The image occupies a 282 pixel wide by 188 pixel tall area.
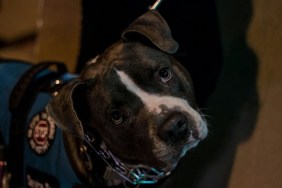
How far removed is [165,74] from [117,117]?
0.29m

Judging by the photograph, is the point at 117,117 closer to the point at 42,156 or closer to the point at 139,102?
the point at 139,102

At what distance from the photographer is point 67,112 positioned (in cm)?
189

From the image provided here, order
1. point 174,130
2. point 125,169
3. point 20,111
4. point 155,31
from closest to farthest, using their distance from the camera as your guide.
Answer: point 174,130 → point 155,31 → point 125,169 → point 20,111

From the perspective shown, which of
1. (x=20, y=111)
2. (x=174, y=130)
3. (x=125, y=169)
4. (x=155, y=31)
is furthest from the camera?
(x=20, y=111)

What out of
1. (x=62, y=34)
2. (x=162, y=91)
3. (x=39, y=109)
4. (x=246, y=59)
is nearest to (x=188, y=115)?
(x=162, y=91)

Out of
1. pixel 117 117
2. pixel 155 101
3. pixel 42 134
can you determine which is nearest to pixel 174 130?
pixel 155 101

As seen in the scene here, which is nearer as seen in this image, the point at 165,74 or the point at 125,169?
the point at 165,74

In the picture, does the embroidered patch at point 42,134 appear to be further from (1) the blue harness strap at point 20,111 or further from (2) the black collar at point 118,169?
(2) the black collar at point 118,169

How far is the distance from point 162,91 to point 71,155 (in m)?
0.58

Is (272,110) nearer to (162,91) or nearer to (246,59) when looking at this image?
(246,59)

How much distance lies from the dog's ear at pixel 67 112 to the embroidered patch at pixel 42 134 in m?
0.26

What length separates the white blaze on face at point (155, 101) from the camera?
1836 millimetres

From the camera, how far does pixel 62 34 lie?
3.50m

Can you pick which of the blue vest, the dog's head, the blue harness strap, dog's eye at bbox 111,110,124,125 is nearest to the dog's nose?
the dog's head
